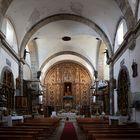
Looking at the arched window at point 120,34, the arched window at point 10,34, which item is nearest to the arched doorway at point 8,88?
the arched window at point 10,34

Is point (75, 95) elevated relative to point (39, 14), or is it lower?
lower

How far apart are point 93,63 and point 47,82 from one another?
687 cm

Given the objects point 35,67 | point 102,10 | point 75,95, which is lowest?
point 75,95

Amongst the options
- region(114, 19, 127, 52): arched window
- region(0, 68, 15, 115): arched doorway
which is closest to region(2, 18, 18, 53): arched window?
region(0, 68, 15, 115): arched doorway

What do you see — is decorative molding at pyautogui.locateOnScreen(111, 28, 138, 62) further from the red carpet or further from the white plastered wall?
the red carpet

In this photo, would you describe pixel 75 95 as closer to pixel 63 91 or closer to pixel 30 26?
pixel 63 91

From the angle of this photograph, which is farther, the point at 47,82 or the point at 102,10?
the point at 47,82

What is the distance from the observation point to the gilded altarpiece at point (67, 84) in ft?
101

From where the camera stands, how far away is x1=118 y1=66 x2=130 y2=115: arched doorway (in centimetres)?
1449

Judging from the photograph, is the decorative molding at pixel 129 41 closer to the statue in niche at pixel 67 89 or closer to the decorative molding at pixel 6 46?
the decorative molding at pixel 6 46

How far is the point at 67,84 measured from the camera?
31.4m

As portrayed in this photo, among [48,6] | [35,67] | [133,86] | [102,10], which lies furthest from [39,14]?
[35,67]

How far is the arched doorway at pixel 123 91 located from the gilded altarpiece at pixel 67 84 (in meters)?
14.6

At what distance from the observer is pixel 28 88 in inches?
882
